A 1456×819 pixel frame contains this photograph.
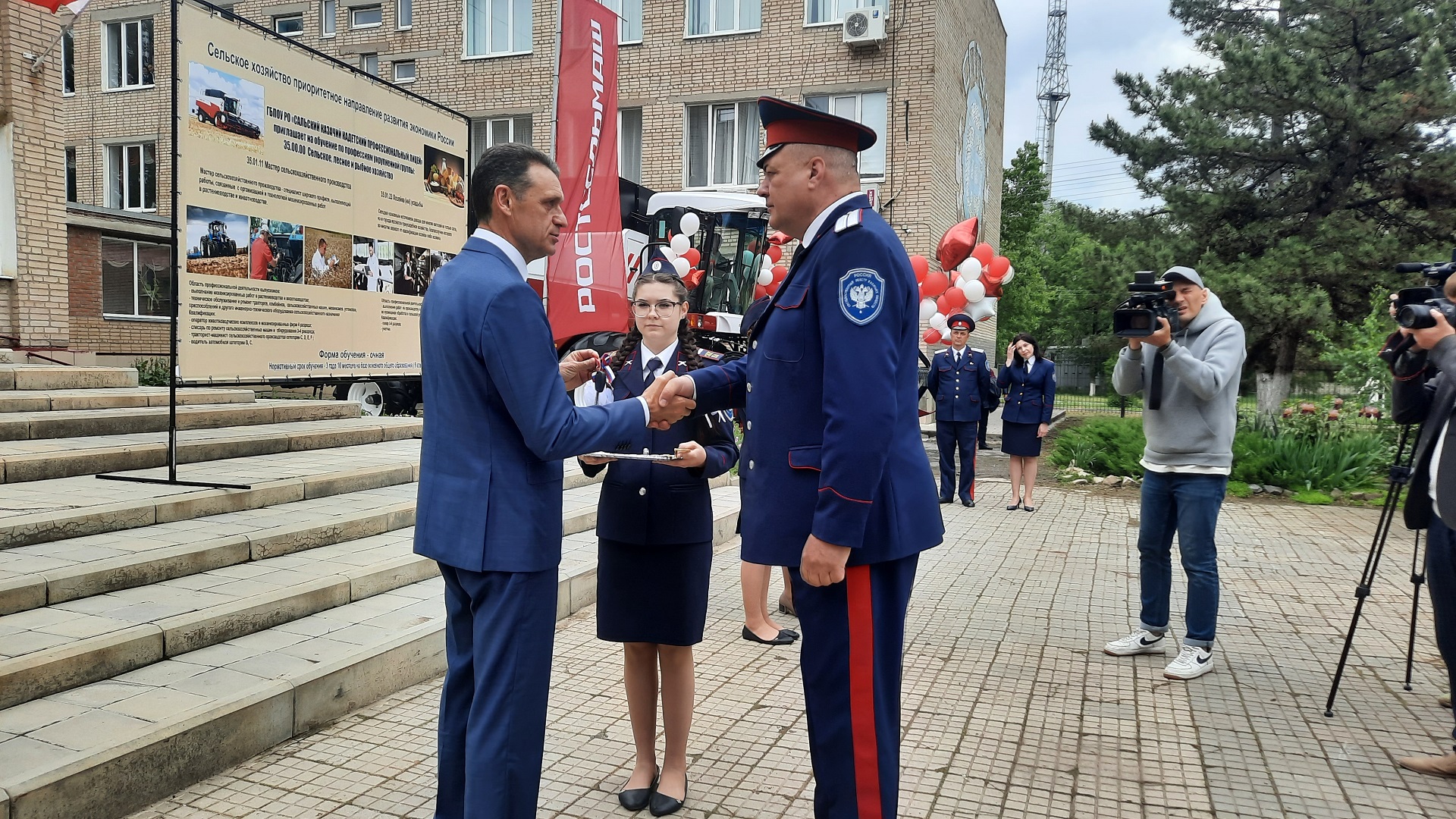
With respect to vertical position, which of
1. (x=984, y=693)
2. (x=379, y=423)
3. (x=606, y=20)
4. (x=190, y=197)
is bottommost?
(x=984, y=693)

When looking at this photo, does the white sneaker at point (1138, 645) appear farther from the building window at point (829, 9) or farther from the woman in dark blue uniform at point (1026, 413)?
the building window at point (829, 9)

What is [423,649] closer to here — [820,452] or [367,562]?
[367,562]

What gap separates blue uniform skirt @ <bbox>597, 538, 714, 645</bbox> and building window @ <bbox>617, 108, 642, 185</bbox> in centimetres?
2065

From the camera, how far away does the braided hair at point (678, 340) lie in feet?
13.3

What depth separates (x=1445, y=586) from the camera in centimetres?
403

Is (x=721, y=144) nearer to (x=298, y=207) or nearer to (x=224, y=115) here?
(x=298, y=207)

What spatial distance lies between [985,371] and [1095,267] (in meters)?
8.99

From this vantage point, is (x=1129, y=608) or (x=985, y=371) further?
(x=985, y=371)

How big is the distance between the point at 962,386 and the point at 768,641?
644cm

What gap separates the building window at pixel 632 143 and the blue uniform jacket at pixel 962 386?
13.4 m

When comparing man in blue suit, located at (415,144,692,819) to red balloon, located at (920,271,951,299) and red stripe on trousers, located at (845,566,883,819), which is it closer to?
red stripe on trousers, located at (845,566,883,819)

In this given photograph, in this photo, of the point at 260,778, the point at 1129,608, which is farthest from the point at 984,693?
the point at 260,778

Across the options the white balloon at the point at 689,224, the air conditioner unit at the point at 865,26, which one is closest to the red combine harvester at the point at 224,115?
the white balloon at the point at 689,224

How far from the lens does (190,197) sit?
263 inches
